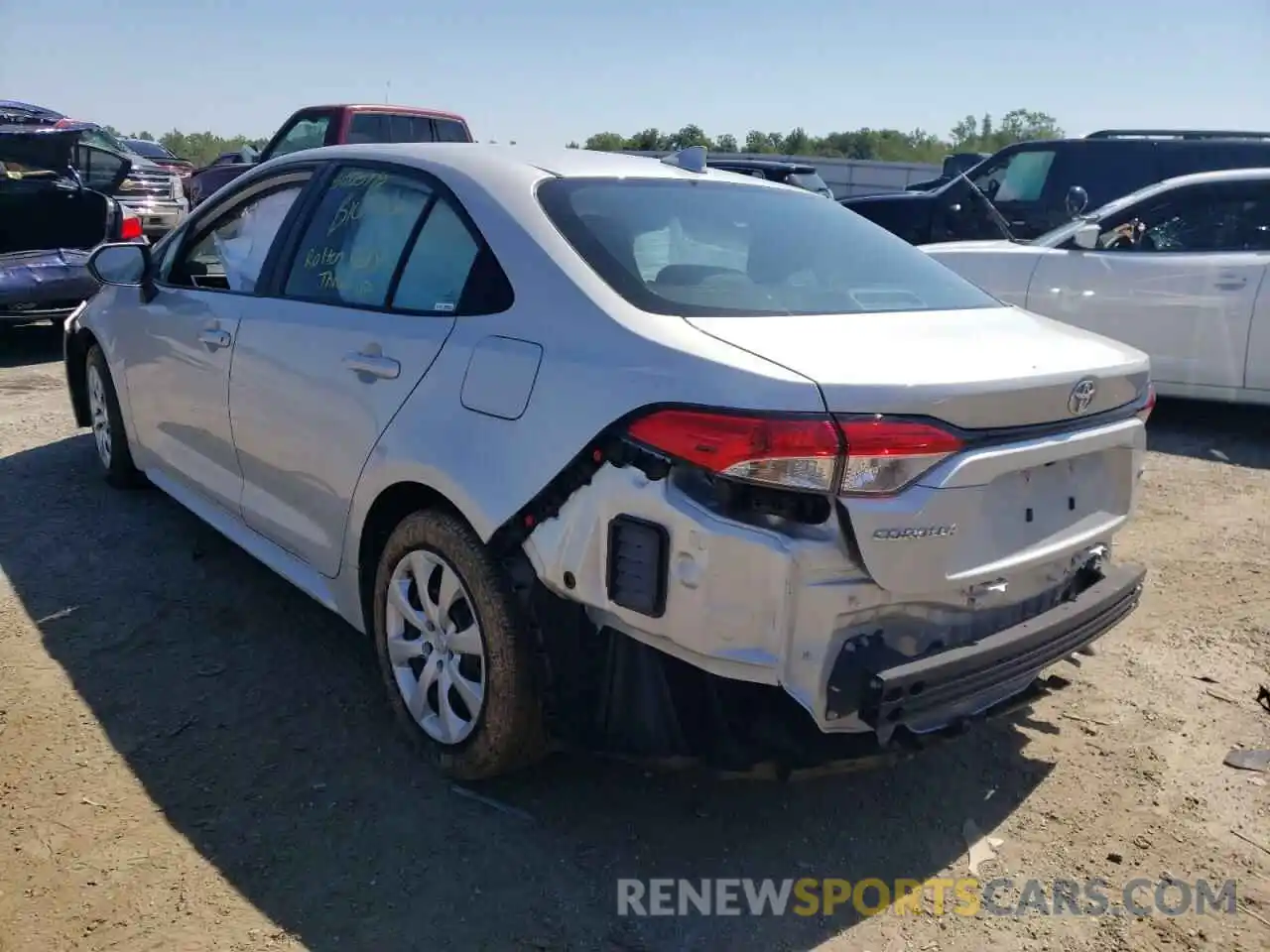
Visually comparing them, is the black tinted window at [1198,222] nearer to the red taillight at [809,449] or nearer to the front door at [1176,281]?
the front door at [1176,281]

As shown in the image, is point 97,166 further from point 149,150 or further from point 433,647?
point 149,150

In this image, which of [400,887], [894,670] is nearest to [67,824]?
[400,887]

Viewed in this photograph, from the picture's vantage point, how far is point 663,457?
2.29 m

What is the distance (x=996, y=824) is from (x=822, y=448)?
1344 millimetres

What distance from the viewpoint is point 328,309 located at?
3.39m

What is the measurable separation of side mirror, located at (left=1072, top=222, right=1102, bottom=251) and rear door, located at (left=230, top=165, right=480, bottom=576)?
4.98m

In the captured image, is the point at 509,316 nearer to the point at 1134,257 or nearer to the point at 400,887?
the point at 400,887

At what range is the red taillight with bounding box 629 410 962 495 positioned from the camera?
2.20m

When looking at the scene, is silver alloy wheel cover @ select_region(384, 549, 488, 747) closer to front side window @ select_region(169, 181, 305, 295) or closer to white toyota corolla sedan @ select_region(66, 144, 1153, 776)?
white toyota corolla sedan @ select_region(66, 144, 1153, 776)

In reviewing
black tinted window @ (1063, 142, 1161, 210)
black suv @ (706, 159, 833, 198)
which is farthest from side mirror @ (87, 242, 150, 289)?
black tinted window @ (1063, 142, 1161, 210)

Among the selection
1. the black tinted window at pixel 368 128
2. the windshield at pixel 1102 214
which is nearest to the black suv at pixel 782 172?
the black tinted window at pixel 368 128

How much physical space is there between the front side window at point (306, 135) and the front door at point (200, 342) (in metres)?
7.87

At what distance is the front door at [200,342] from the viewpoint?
389cm

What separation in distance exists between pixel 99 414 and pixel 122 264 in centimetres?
108
